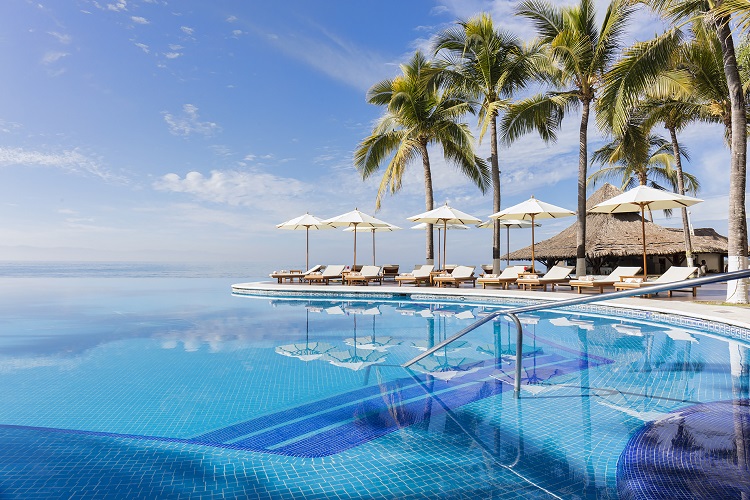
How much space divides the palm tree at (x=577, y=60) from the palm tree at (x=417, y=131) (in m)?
2.48

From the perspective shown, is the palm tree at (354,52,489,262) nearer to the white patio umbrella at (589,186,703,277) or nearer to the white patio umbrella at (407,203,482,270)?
the white patio umbrella at (407,203,482,270)

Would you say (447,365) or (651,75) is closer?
(447,365)

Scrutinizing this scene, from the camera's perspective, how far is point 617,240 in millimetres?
21109

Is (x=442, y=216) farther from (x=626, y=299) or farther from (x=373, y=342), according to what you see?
(x=373, y=342)

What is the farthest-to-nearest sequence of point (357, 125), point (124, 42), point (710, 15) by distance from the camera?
point (357, 125), point (124, 42), point (710, 15)

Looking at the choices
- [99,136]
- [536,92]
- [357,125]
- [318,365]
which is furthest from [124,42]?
[318,365]

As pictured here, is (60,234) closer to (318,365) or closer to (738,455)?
(318,365)

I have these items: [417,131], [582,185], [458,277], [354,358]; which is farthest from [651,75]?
[354,358]

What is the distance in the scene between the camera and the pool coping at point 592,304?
7.90 meters

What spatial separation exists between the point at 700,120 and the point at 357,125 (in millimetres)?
18026

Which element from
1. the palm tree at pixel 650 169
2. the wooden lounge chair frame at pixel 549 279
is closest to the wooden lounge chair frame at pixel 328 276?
the wooden lounge chair frame at pixel 549 279

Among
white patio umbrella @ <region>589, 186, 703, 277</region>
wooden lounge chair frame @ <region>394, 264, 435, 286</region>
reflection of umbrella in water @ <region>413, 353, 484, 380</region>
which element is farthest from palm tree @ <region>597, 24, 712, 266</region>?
reflection of umbrella in water @ <region>413, 353, 484, 380</region>

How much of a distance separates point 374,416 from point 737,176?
978 cm

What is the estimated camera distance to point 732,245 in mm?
9711
